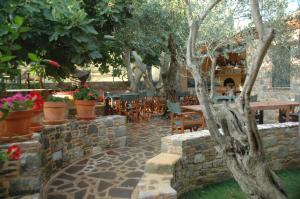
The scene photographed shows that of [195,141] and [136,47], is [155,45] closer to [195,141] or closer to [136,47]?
[136,47]

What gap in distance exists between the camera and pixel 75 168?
5594 mm

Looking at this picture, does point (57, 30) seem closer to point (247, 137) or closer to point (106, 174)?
point (106, 174)

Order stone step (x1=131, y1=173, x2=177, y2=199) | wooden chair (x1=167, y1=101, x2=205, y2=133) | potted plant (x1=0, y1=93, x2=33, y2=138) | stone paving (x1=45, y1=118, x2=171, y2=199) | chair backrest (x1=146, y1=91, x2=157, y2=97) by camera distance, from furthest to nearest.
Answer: chair backrest (x1=146, y1=91, x2=157, y2=97) < wooden chair (x1=167, y1=101, x2=205, y2=133) < stone paving (x1=45, y1=118, x2=171, y2=199) < potted plant (x1=0, y1=93, x2=33, y2=138) < stone step (x1=131, y1=173, x2=177, y2=199)

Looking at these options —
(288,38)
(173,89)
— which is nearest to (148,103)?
(173,89)

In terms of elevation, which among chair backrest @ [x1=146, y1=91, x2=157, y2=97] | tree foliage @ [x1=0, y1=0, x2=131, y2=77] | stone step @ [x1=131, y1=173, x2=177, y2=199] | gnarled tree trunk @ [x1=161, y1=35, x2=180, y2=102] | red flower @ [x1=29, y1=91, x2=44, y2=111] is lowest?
stone step @ [x1=131, y1=173, x2=177, y2=199]

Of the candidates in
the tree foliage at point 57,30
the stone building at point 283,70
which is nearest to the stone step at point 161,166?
the tree foliage at point 57,30

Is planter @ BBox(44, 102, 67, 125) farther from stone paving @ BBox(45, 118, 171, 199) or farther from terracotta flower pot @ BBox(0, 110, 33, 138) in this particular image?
terracotta flower pot @ BBox(0, 110, 33, 138)

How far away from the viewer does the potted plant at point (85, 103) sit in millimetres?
6316

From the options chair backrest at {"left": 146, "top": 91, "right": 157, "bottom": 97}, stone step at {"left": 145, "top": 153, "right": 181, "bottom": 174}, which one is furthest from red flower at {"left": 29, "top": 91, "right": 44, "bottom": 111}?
chair backrest at {"left": 146, "top": 91, "right": 157, "bottom": 97}

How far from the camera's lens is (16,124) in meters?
3.84

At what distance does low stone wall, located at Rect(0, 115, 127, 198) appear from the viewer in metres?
3.67

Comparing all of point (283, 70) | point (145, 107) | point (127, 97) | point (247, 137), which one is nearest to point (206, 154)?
point (247, 137)

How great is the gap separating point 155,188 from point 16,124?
1.95 metres

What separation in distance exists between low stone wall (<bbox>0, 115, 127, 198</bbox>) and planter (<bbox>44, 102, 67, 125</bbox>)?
15 centimetres
